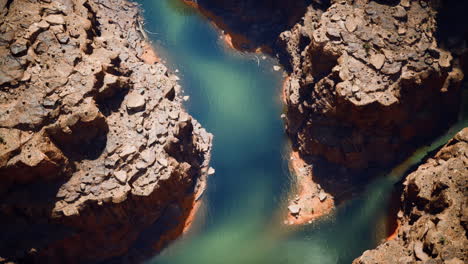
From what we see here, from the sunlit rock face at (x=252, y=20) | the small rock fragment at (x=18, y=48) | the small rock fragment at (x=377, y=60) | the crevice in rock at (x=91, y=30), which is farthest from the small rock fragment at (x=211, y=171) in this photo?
the small rock fragment at (x=18, y=48)

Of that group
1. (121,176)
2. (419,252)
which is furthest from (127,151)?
(419,252)

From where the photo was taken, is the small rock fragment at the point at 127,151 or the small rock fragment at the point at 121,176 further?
the small rock fragment at the point at 127,151

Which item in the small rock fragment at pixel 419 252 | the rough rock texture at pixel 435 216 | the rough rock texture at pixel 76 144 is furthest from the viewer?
the rough rock texture at pixel 76 144

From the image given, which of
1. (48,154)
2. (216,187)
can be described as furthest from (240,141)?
(48,154)

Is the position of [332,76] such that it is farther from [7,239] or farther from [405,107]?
[7,239]

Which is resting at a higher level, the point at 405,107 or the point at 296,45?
the point at 405,107

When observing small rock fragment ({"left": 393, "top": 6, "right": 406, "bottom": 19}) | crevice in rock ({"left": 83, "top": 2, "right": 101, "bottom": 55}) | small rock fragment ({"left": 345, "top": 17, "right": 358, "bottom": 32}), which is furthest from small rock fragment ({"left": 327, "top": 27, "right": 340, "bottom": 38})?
crevice in rock ({"left": 83, "top": 2, "right": 101, "bottom": 55})

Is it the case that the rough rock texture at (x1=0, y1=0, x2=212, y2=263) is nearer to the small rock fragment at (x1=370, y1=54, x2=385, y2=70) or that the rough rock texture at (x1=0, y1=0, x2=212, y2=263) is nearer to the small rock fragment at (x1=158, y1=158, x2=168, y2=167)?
the small rock fragment at (x1=158, y1=158, x2=168, y2=167)

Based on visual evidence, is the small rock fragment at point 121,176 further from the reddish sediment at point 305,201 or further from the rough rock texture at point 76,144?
the reddish sediment at point 305,201
